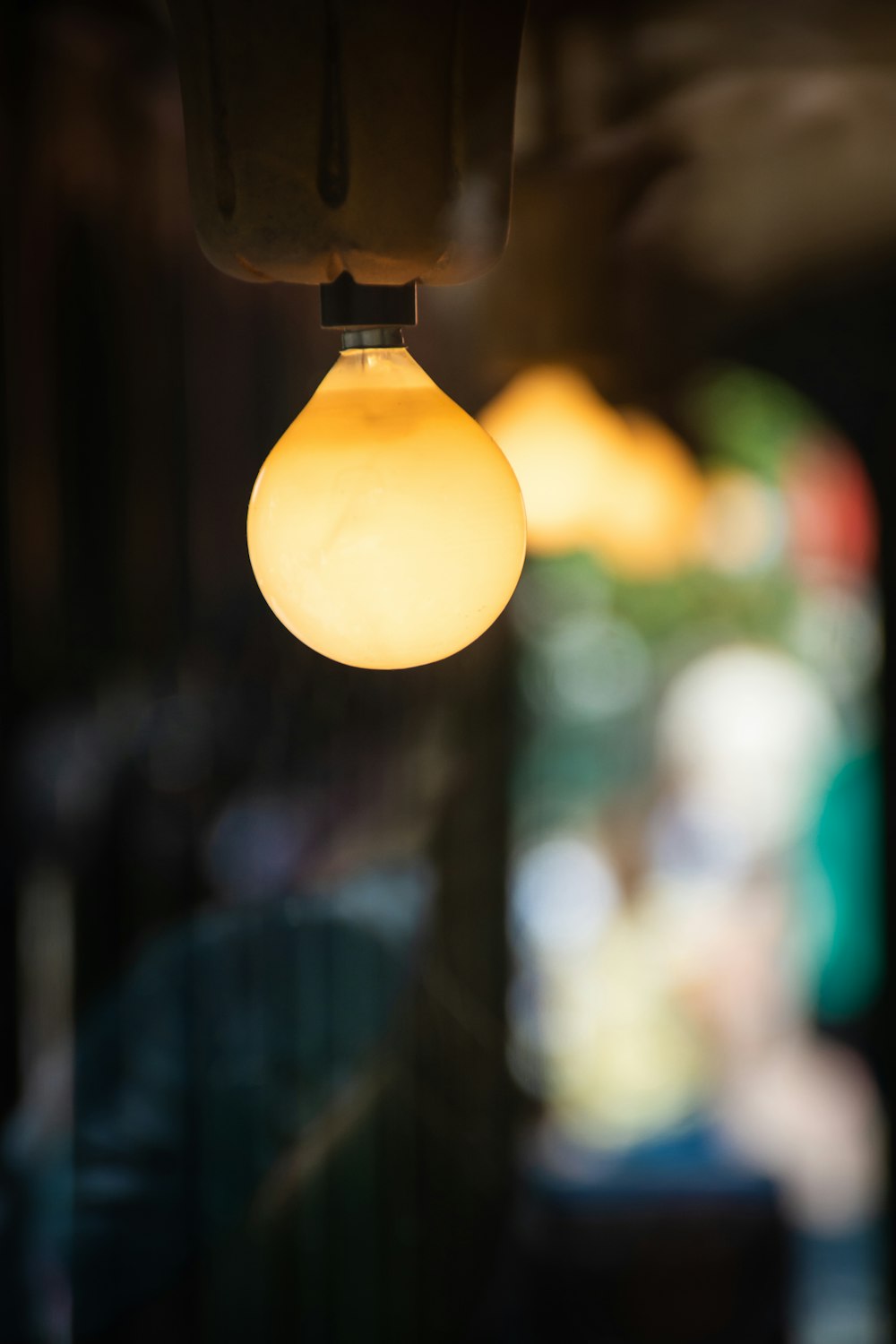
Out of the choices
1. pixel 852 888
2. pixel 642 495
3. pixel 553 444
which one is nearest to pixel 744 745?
pixel 852 888

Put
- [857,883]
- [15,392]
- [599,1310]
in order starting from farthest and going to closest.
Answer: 1. [857,883]
2. [599,1310]
3. [15,392]

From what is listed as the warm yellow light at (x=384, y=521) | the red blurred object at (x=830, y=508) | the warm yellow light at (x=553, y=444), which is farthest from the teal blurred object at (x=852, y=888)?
the warm yellow light at (x=384, y=521)

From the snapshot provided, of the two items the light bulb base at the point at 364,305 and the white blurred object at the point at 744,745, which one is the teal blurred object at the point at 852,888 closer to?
the white blurred object at the point at 744,745

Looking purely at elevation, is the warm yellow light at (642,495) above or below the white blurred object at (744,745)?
above

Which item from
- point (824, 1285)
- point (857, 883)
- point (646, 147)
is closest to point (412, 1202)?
point (824, 1285)

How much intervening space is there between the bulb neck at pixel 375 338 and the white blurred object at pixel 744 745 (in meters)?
2.78

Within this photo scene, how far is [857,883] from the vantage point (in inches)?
126

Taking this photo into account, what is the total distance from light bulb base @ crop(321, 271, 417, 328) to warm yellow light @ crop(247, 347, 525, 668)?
0.05 feet

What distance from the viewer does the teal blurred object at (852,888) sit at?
10.4 ft

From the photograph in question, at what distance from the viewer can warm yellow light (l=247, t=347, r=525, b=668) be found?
1.93ft

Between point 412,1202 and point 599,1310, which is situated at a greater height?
point 412,1202

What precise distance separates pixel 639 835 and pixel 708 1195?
823 millimetres

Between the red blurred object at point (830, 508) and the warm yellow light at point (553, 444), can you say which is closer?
the warm yellow light at point (553, 444)

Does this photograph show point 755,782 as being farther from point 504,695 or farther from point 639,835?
point 504,695
